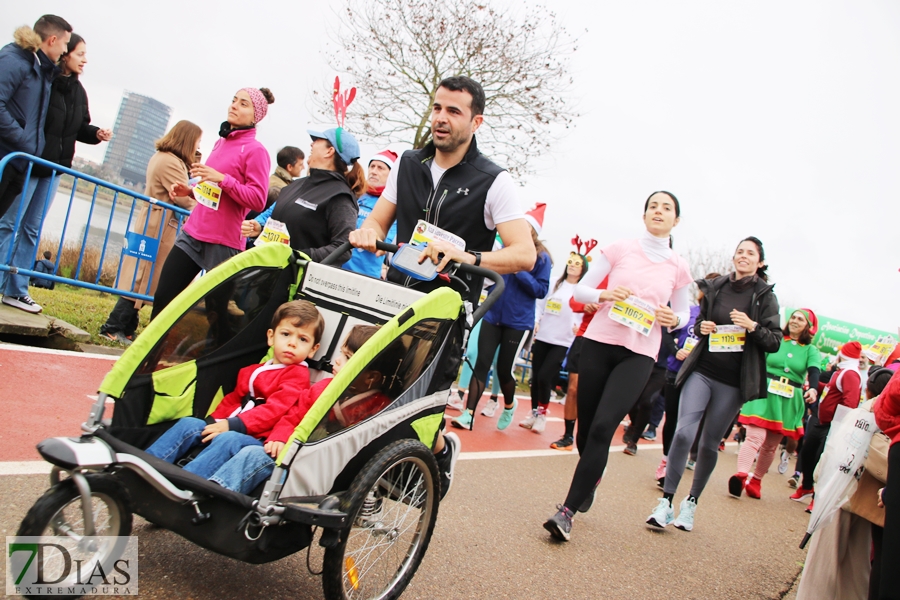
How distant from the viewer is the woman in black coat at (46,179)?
20.1 feet

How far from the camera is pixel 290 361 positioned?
9.79ft

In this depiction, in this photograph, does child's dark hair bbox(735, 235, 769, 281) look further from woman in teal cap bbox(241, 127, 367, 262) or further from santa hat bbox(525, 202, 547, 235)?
woman in teal cap bbox(241, 127, 367, 262)

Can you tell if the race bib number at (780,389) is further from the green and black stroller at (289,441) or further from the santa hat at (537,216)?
the green and black stroller at (289,441)

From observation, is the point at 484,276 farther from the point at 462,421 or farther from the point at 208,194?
the point at 462,421

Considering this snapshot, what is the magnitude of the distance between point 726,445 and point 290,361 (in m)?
11.4

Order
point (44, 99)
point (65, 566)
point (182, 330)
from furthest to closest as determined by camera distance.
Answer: point (44, 99), point (182, 330), point (65, 566)

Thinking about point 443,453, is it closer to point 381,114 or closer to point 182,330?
point 182,330

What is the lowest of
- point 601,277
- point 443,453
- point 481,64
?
point 443,453

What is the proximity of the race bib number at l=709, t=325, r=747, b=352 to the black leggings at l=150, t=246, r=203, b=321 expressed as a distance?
3942 millimetres

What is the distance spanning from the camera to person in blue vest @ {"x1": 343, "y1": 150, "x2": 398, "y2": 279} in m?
5.89

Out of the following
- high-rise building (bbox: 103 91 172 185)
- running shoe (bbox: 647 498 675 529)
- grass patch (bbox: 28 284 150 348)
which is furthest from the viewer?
high-rise building (bbox: 103 91 172 185)

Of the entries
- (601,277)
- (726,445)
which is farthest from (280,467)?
(726,445)

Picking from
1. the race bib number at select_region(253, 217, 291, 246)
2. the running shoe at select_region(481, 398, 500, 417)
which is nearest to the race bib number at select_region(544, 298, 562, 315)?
the running shoe at select_region(481, 398, 500, 417)

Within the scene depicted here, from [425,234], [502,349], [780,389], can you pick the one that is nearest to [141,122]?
[502,349]
